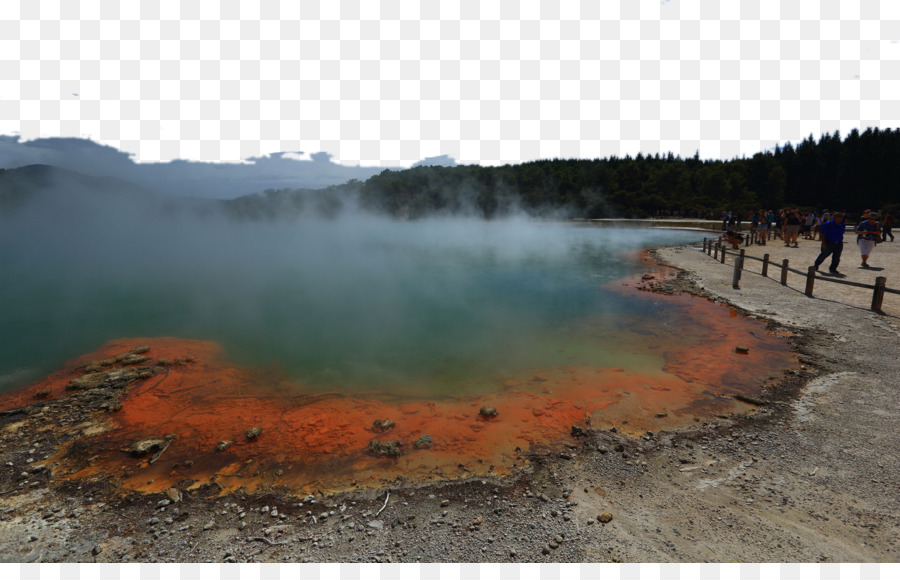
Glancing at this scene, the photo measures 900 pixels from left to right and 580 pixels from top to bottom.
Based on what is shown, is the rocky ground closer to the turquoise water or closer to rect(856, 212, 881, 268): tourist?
the turquoise water

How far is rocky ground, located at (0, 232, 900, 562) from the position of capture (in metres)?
2.84

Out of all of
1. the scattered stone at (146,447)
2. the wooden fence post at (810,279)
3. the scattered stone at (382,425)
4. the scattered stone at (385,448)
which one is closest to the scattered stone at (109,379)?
Result: the scattered stone at (146,447)

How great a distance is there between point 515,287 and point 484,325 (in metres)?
4.49

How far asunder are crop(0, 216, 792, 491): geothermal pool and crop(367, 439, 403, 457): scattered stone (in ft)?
0.20

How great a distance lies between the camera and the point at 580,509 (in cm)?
322

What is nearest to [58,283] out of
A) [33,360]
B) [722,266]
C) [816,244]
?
[33,360]

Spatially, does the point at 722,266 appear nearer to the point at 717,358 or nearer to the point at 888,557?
the point at 717,358

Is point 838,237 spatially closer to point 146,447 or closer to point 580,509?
point 580,509

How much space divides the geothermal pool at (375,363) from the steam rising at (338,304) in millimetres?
75

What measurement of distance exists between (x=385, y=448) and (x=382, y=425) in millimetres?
566

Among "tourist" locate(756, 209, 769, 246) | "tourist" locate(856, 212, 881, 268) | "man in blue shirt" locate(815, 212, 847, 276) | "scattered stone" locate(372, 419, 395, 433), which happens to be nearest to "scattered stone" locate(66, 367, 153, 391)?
"scattered stone" locate(372, 419, 395, 433)

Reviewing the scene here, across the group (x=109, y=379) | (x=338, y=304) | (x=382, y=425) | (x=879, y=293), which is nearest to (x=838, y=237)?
(x=879, y=293)

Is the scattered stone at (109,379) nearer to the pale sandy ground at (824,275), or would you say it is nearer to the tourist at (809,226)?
the pale sandy ground at (824,275)

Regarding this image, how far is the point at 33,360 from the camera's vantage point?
7773mm
